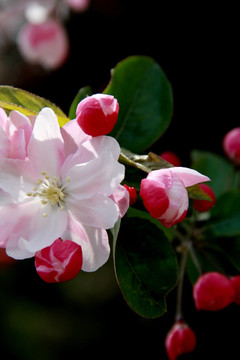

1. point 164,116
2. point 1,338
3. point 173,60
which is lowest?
point 1,338

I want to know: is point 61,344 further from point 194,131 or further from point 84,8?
point 84,8

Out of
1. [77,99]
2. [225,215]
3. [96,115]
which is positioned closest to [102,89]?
[225,215]

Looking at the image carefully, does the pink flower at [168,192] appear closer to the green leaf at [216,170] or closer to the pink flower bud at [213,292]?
the pink flower bud at [213,292]

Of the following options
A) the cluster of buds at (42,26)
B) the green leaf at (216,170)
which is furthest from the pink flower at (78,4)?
the green leaf at (216,170)

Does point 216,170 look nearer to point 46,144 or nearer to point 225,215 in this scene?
point 225,215

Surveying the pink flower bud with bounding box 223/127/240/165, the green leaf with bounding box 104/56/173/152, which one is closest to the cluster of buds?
the pink flower bud with bounding box 223/127/240/165

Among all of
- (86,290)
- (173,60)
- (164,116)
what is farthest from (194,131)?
(164,116)
